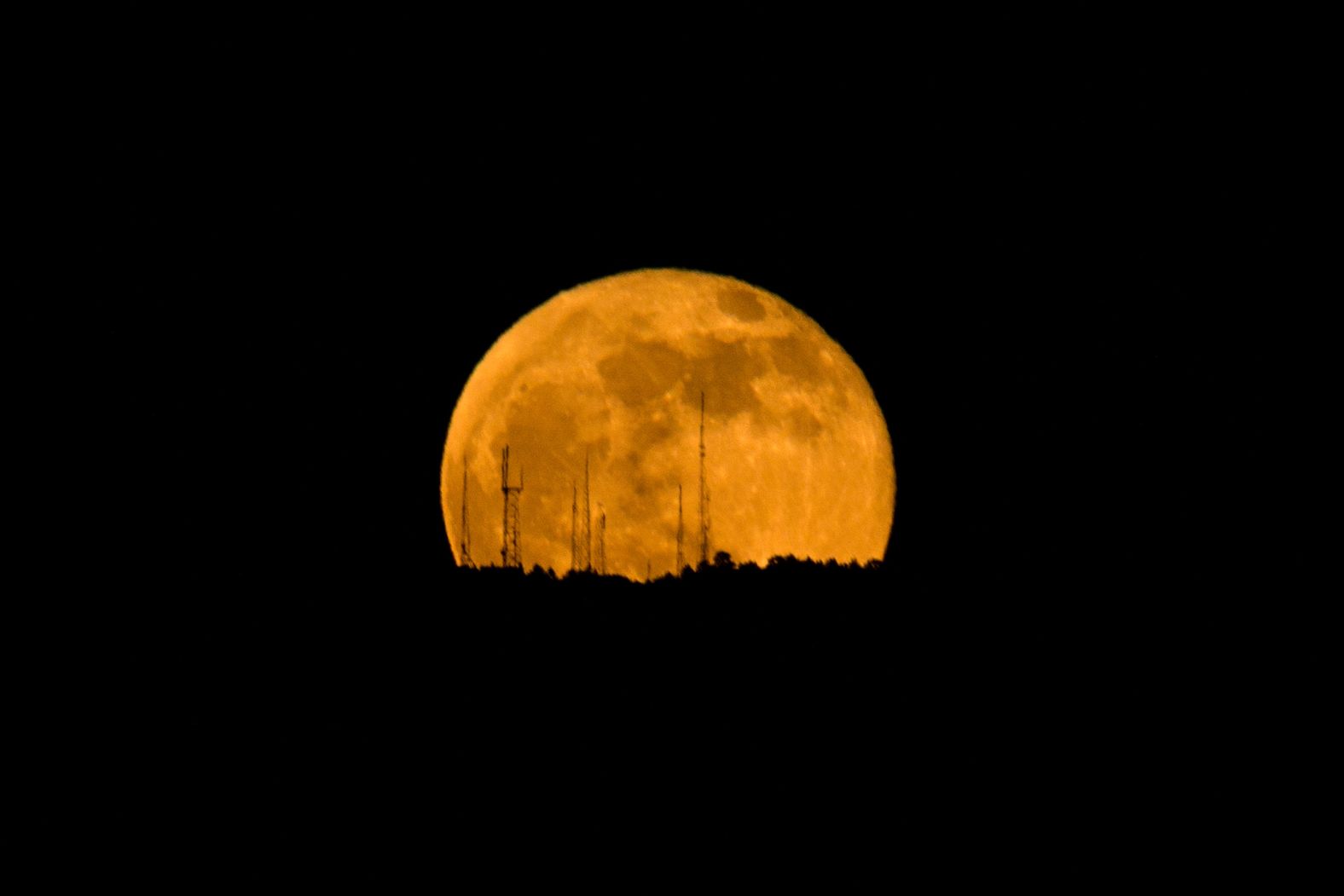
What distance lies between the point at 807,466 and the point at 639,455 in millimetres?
1442

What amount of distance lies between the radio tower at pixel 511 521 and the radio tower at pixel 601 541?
740 millimetres

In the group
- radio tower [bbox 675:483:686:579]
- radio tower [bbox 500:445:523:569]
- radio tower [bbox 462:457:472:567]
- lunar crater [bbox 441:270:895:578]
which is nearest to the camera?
radio tower [bbox 675:483:686:579]

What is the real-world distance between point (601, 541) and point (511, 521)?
904 mm

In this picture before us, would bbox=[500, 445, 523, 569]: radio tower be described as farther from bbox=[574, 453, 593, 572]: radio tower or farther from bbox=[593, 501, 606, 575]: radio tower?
bbox=[593, 501, 606, 575]: radio tower

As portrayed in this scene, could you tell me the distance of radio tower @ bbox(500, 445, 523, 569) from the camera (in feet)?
35.8

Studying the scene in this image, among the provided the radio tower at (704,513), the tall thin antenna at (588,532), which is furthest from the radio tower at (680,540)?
the tall thin antenna at (588,532)

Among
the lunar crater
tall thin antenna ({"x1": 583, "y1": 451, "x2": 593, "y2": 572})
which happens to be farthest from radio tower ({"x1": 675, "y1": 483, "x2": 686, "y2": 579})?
tall thin antenna ({"x1": 583, "y1": 451, "x2": 593, "y2": 572})

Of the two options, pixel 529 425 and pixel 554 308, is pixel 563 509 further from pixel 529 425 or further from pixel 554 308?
pixel 554 308

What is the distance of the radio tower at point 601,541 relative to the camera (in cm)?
1055

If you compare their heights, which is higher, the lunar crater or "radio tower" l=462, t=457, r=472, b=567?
the lunar crater

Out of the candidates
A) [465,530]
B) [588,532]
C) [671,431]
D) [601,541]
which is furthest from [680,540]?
[465,530]

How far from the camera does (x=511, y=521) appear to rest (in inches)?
432

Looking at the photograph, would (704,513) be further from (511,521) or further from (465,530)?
(465,530)

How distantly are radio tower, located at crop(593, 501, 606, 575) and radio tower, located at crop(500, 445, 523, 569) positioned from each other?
74cm
